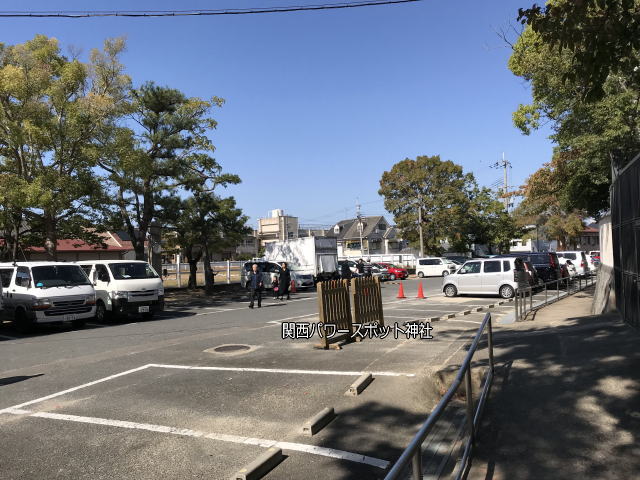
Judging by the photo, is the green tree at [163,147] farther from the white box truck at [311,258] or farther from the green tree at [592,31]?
the green tree at [592,31]

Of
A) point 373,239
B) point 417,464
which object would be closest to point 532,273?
Answer: point 417,464

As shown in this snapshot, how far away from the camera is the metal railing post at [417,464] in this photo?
249 centimetres

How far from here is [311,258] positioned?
28047mm

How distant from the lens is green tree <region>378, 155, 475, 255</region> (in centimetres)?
4406

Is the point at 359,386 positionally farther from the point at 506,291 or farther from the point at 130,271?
the point at 506,291

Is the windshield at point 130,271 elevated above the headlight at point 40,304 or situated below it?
above

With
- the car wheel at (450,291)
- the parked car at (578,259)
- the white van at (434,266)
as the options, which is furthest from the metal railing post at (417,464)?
the white van at (434,266)

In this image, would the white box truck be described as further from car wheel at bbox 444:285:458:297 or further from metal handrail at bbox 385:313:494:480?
metal handrail at bbox 385:313:494:480

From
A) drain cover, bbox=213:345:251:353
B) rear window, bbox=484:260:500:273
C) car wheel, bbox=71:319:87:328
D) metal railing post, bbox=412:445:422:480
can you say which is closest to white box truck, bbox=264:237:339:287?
rear window, bbox=484:260:500:273

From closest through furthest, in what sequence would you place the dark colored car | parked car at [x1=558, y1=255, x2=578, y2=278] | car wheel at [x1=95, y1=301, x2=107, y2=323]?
car wheel at [x1=95, y1=301, x2=107, y2=323] → the dark colored car → parked car at [x1=558, y1=255, x2=578, y2=278]

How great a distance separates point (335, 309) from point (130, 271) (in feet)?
29.8

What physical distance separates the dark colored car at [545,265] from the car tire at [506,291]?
9.37 ft

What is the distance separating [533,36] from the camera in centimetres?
1371

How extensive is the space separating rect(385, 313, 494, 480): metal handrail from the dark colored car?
52.7ft
